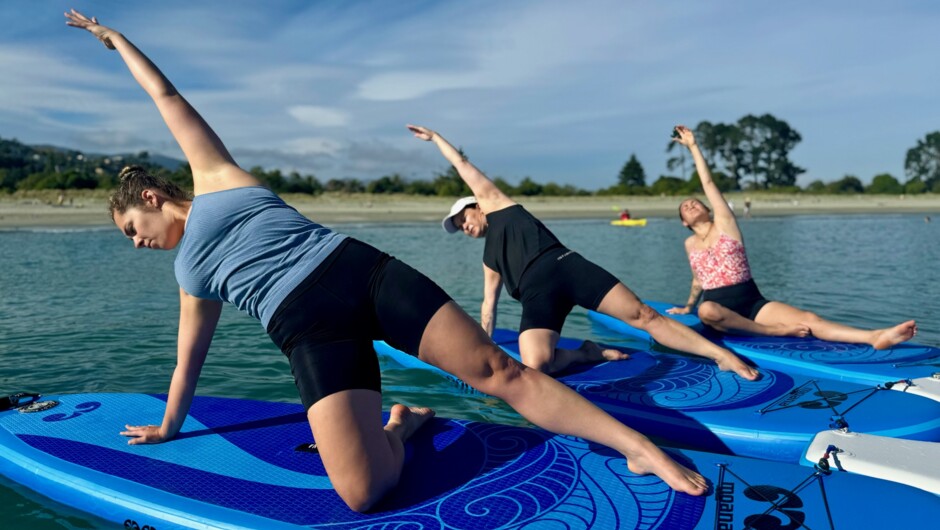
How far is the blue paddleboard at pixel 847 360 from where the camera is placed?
187 inches

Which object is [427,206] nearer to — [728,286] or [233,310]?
[233,310]

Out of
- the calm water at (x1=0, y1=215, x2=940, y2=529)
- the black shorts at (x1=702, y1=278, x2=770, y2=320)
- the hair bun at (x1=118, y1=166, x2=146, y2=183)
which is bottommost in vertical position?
the calm water at (x1=0, y1=215, x2=940, y2=529)

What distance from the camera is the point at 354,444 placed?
8.90 feet

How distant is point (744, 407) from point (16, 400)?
4579mm

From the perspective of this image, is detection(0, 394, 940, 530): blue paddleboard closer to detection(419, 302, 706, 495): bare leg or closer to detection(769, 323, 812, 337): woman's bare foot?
detection(419, 302, 706, 495): bare leg

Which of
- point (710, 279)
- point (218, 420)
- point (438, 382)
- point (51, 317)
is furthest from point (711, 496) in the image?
point (51, 317)

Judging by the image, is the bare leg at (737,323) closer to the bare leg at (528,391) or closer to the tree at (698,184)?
the bare leg at (528,391)

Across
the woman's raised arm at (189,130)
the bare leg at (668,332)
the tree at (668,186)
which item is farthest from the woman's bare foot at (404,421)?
the tree at (668,186)

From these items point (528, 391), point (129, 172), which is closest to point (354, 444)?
point (528, 391)

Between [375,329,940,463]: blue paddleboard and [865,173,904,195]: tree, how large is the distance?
6928 cm

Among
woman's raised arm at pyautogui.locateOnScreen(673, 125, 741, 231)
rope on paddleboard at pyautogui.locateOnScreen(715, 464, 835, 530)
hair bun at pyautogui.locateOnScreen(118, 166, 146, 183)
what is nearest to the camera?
rope on paddleboard at pyautogui.locateOnScreen(715, 464, 835, 530)

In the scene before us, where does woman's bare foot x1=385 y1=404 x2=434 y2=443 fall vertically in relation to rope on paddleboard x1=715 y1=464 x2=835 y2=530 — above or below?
above

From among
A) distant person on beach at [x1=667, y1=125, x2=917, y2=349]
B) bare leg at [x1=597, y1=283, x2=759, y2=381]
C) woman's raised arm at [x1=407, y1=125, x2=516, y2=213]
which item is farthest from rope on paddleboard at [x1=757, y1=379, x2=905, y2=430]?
woman's raised arm at [x1=407, y1=125, x2=516, y2=213]

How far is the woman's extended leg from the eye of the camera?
538 centimetres
